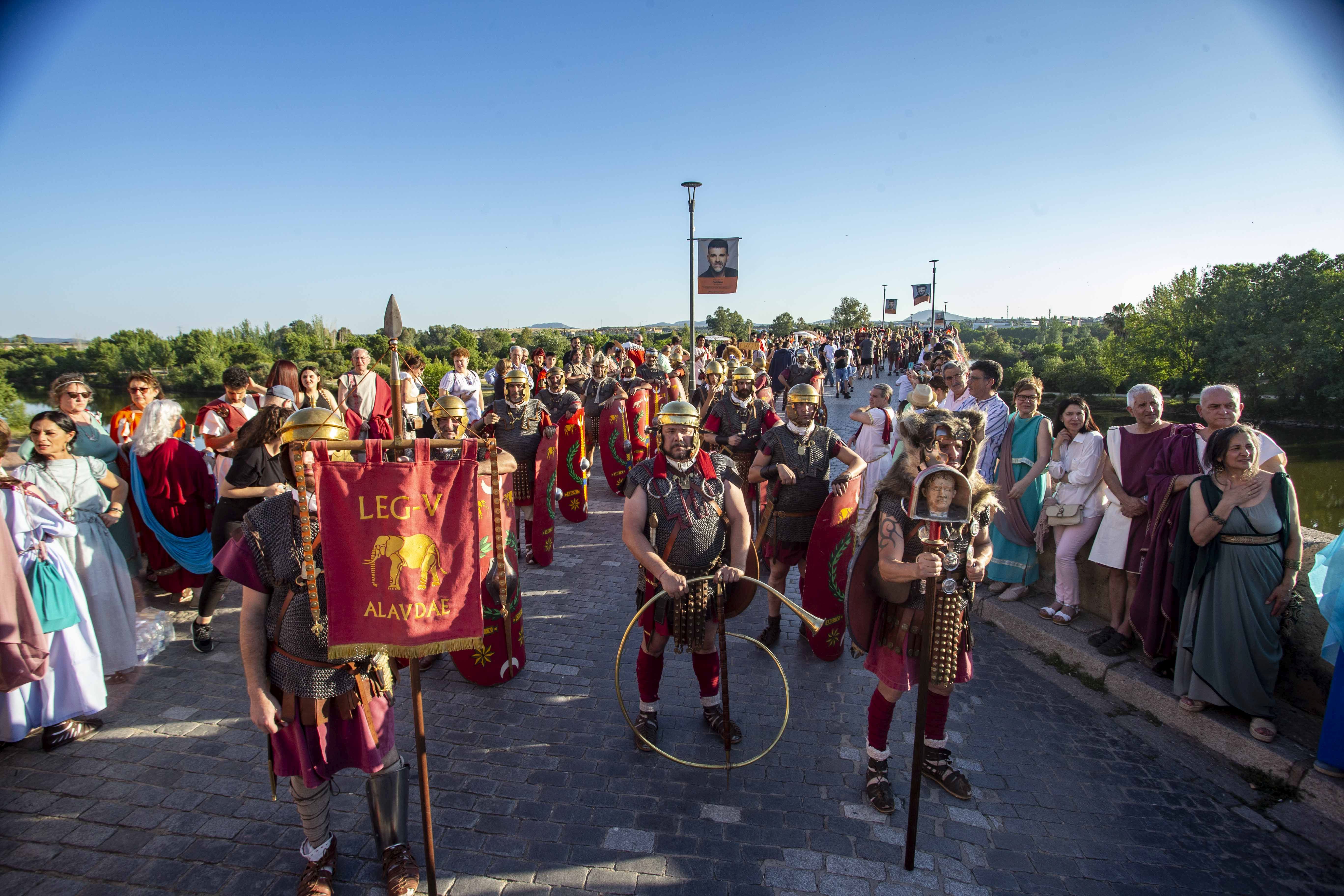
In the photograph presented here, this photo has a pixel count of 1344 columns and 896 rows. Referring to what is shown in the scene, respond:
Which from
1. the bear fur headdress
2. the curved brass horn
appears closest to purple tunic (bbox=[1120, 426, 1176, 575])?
the bear fur headdress

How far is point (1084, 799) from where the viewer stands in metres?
3.42

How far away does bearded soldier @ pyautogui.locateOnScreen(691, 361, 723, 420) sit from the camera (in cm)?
766

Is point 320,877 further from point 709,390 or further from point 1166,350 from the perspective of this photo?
point 1166,350

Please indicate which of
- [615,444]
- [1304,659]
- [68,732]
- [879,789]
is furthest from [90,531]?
[1304,659]

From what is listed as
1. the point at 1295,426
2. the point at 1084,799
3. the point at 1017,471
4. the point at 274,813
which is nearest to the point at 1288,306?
the point at 1295,426

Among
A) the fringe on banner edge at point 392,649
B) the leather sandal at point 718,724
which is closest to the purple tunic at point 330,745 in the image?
the fringe on banner edge at point 392,649

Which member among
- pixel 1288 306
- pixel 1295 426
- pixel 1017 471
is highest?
pixel 1288 306

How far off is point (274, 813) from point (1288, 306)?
4334cm

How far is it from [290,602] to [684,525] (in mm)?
1940

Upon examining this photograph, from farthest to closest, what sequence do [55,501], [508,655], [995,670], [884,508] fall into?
[995,670] < [508,655] < [55,501] < [884,508]

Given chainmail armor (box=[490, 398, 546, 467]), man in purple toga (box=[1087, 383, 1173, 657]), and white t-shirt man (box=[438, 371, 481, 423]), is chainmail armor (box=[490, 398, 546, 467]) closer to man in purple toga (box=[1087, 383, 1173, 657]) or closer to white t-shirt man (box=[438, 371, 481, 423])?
white t-shirt man (box=[438, 371, 481, 423])

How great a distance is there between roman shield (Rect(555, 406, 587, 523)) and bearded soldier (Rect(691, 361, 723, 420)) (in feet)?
5.26

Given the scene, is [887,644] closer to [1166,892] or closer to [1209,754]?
[1166,892]

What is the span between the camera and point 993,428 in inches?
231
